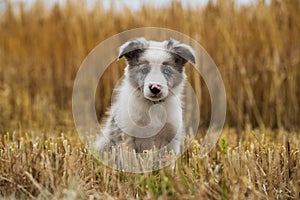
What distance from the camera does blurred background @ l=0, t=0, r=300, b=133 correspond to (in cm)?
792

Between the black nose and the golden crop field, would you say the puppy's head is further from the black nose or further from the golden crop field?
the golden crop field

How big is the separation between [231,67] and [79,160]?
15.0 ft

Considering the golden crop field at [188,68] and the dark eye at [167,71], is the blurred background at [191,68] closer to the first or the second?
the golden crop field at [188,68]

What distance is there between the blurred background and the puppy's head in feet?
10.7

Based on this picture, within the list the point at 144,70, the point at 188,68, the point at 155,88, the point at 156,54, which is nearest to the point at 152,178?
the point at 155,88

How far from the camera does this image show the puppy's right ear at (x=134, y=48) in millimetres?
4141

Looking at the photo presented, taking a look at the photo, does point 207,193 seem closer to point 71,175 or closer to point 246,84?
point 71,175

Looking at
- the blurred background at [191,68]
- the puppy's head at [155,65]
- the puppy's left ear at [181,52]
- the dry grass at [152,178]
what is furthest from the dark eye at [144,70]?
the blurred background at [191,68]

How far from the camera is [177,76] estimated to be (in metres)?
4.23

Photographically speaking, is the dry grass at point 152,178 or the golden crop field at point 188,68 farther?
the golden crop field at point 188,68

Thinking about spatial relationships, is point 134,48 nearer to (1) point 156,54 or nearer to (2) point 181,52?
(1) point 156,54

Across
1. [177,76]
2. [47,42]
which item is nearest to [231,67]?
[47,42]

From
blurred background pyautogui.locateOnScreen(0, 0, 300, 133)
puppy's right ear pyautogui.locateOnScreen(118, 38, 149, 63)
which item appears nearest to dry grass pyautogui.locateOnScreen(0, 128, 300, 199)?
puppy's right ear pyautogui.locateOnScreen(118, 38, 149, 63)

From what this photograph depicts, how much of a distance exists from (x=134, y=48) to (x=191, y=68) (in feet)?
13.0
